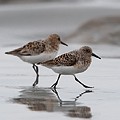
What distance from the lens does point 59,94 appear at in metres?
7.70

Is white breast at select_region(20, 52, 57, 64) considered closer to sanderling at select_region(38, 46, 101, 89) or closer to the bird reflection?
sanderling at select_region(38, 46, 101, 89)

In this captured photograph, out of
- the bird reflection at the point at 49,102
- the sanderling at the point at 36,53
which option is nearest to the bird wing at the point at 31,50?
the sanderling at the point at 36,53

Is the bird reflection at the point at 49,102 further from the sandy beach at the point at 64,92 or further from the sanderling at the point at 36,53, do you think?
the sanderling at the point at 36,53

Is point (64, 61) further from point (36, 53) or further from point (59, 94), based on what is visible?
point (36, 53)

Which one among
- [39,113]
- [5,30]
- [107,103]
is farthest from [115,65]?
[5,30]

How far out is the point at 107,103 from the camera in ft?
23.3

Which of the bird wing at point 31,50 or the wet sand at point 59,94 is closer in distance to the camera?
the wet sand at point 59,94

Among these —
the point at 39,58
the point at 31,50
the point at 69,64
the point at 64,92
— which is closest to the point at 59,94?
the point at 64,92

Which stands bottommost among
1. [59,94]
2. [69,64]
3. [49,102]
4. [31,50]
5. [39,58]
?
[49,102]

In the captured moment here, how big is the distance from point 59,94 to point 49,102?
57cm

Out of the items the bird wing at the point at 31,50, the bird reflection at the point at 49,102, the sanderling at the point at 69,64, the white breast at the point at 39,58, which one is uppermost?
the bird wing at the point at 31,50

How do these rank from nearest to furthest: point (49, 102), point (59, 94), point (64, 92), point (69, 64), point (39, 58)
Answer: point (49, 102) → point (59, 94) → point (64, 92) → point (69, 64) → point (39, 58)

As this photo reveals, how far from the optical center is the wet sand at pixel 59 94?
21.4 feet

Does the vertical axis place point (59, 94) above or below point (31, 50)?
below
